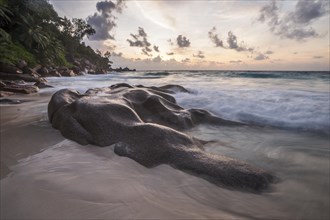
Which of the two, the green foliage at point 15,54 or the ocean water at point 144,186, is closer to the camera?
the ocean water at point 144,186

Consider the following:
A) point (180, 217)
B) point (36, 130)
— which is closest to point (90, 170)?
point (180, 217)

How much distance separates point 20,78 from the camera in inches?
619

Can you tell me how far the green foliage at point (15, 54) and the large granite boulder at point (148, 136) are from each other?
61.2 ft

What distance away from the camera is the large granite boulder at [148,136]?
102 inches

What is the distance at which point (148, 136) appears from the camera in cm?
315

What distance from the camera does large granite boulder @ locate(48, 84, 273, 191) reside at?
2600 mm

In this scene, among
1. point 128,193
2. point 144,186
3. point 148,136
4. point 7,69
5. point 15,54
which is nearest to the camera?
point 128,193

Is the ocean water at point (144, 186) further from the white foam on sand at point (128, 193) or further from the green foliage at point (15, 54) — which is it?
the green foliage at point (15, 54)

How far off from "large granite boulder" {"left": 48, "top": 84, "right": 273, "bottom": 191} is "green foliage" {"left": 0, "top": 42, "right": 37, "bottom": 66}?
1865 centimetres

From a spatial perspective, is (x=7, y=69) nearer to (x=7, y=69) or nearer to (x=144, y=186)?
(x=7, y=69)

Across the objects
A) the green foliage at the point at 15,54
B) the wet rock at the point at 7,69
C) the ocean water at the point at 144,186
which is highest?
the green foliage at the point at 15,54

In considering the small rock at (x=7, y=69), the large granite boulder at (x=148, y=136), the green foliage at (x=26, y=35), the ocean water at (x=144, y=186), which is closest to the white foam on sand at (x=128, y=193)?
the ocean water at (x=144, y=186)

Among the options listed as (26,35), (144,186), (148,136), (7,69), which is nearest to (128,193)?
(144,186)

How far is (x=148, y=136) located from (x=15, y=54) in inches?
958
